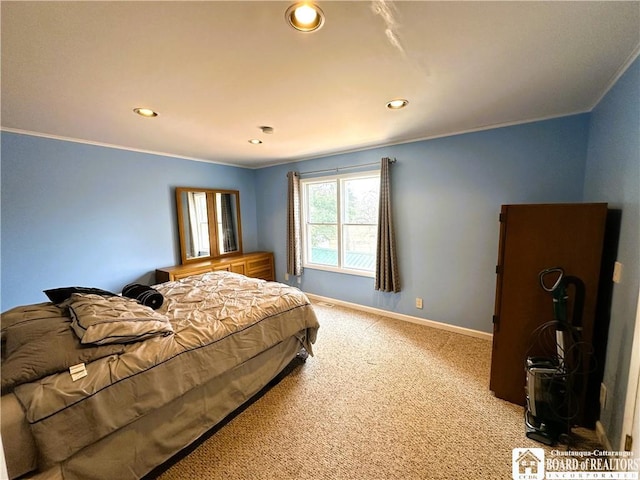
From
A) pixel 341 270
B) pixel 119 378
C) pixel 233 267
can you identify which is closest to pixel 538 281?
pixel 341 270

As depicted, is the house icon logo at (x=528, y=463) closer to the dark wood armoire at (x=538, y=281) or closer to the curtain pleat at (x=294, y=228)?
the dark wood armoire at (x=538, y=281)

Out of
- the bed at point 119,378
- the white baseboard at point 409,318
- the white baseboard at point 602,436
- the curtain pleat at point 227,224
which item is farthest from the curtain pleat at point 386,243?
the curtain pleat at point 227,224

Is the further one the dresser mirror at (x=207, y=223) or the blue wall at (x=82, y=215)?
the dresser mirror at (x=207, y=223)

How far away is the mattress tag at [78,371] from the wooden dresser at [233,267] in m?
2.35

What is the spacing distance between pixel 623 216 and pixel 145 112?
361cm

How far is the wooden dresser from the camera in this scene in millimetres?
3600

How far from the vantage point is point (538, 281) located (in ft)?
6.23

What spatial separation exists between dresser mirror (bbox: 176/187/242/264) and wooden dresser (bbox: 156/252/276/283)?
18 cm

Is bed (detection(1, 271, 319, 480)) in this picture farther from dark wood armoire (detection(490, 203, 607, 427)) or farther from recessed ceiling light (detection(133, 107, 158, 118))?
dark wood armoire (detection(490, 203, 607, 427))

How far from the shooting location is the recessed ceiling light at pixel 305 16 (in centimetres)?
114

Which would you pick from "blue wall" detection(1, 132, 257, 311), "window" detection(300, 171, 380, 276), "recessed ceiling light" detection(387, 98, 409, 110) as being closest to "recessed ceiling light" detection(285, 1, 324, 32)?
"recessed ceiling light" detection(387, 98, 409, 110)

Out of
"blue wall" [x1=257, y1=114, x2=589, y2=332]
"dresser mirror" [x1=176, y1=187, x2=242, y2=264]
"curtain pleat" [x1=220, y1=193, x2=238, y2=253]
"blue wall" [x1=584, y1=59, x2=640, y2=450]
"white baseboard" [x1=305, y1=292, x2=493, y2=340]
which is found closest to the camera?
"blue wall" [x1=584, y1=59, x2=640, y2=450]

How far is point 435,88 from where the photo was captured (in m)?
1.92

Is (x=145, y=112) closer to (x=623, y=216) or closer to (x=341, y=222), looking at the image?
(x=341, y=222)
